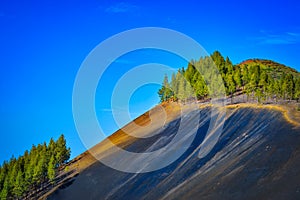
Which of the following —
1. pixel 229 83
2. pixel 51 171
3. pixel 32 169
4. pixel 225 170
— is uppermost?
pixel 32 169

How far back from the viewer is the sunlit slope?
4425 cm

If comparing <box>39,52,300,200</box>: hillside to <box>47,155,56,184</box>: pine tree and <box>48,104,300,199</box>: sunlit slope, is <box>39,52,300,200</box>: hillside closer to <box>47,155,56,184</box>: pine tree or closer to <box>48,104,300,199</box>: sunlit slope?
<box>48,104,300,199</box>: sunlit slope

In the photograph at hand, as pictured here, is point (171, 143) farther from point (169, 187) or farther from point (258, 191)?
point (258, 191)

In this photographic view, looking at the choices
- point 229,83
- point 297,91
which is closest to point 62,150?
point 229,83

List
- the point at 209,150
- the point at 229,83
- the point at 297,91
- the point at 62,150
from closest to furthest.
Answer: the point at 209,150 → the point at 297,91 → the point at 62,150 → the point at 229,83

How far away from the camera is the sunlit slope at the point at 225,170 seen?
44250 millimetres

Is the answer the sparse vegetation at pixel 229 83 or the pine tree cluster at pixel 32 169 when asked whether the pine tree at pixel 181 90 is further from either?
the pine tree cluster at pixel 32 169

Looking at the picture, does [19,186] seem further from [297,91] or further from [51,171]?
[297,91]

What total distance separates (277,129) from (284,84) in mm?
28057

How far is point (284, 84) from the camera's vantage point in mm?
85250

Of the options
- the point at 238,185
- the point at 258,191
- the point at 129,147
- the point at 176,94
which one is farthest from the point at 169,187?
the point at 176,94

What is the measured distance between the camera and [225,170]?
5284cm

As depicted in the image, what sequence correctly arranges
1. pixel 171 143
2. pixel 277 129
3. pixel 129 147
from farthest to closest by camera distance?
1. pixel 129 147
2. pixel 171 143
3. pixel 277 129

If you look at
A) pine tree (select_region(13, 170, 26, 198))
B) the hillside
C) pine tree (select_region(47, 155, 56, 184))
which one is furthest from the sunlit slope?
pine tree (select_region(13, 170, 26, 198))
